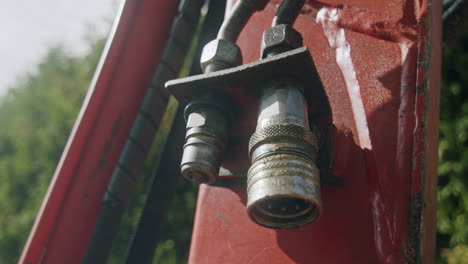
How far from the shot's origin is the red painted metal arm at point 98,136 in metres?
1.03

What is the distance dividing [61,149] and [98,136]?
206 inches

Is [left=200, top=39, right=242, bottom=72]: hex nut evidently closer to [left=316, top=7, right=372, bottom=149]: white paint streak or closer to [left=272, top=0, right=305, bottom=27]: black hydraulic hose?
[left=272, top=0, right=305, bottom=27]: black hydraulic hose

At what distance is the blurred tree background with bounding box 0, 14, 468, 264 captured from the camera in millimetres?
1542

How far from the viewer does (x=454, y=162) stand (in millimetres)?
1558

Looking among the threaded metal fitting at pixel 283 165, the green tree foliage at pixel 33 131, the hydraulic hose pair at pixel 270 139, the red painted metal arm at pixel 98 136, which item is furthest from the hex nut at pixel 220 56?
the green tree foliage at pixel 33 131

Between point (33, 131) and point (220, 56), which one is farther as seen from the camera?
point (33, 131)

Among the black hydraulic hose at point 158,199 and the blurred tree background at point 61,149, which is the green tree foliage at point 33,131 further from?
the black hydraulic hose at point 158,199

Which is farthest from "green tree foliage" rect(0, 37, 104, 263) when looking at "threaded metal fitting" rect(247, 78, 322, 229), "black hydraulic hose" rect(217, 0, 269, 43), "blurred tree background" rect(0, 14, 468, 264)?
"threaded metal fitting" rect(247, 78, 322, 229)

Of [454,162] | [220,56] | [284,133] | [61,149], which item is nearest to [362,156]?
[284,133]

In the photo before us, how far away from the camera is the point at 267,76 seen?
2.09ft

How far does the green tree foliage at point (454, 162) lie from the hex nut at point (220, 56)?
1.18 metres

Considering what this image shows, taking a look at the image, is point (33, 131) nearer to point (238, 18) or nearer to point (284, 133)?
point (238, 18)

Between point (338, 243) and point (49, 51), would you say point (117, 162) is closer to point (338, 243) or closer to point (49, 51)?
point (338, 243)

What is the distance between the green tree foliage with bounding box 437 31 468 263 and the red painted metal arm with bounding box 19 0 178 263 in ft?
3.75
